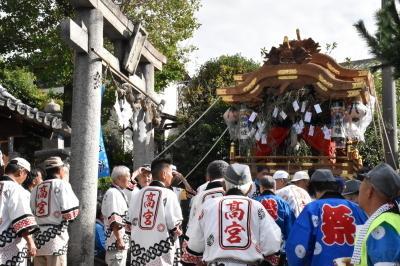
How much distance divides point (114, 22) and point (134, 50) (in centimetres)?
76

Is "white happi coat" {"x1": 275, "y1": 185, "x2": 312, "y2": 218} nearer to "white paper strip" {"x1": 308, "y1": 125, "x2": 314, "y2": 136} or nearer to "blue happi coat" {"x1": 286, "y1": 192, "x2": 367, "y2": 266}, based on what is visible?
"blue happi coat" {"x1": 286, "y1": 192, "x2": 367, "y2": 266}

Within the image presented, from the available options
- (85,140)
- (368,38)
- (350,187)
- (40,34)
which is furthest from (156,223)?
(40,34)

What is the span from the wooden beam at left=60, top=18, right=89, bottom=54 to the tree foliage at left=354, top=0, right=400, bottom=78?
13.5 ft

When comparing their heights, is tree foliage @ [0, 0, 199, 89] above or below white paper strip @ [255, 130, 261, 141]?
above

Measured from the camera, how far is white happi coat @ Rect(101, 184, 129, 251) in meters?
7.94

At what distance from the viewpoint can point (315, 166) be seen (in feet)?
37.2

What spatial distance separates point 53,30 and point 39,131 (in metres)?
7.24

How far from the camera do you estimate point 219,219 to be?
4.85 metres

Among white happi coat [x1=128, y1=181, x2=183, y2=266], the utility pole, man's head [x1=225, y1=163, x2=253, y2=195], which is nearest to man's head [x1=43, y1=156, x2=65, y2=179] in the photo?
white happi coat [x1=128, y1=181, x2=183, y2=266]

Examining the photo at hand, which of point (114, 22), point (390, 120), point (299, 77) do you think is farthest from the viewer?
point (390, 120)

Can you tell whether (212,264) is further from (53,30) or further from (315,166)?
(53,30)

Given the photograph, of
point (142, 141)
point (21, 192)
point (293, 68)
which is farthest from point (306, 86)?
point (21, 192)

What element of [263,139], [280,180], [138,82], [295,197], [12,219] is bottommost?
[12,219]

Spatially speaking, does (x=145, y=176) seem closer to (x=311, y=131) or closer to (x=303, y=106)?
(x=303, y=106)
